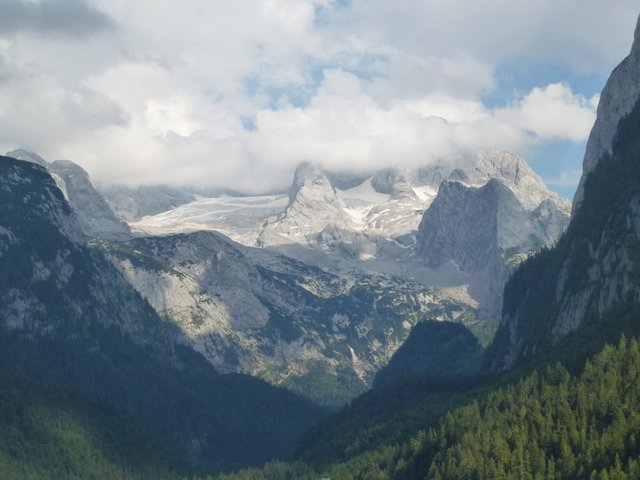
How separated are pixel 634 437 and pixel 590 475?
12.7 metres

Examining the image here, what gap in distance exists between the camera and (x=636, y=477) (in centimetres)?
18425

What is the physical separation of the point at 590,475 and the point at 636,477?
35.1ft

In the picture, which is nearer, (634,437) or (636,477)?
(636,477)

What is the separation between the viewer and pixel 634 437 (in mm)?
199875

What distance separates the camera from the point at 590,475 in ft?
634

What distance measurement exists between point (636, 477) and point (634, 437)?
1659cm
